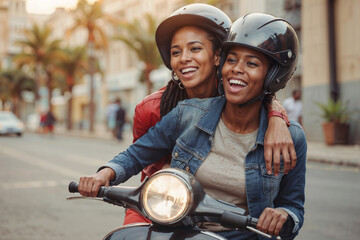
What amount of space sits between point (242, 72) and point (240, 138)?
287 mm

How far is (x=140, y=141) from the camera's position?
2.27m

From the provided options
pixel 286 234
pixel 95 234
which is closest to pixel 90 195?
Answer: pixel 286 234

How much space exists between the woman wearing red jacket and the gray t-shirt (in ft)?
1.50

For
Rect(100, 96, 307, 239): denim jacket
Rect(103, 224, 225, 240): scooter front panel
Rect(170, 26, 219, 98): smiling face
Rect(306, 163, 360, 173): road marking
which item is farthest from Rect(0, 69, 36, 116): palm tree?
Rect(103, 224, 225, 240): scooter front panel

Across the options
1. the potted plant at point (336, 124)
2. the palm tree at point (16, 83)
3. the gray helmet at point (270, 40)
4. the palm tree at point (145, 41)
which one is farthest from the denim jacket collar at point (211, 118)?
the palm tree at point (16, 83)

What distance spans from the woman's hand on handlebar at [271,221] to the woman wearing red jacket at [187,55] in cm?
82

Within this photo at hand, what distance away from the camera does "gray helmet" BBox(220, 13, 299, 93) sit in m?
2.06

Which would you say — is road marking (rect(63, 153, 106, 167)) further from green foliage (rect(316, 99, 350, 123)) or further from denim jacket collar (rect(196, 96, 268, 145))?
denim jacket collar (rect(196, 96, 268, 145))

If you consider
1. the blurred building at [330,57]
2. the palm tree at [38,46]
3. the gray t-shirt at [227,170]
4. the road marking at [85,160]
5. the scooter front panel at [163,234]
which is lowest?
the road marking at [85,160]

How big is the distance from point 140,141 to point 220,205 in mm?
636

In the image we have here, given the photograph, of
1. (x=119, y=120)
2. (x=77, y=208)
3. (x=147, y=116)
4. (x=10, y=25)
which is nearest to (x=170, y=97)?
(x=147, y=116)

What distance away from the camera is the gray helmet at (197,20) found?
8.76ft

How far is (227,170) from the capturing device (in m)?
2.13

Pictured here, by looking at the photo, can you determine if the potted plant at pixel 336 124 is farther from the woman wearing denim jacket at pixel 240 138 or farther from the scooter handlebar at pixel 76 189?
the scooter handlebar at pixel 76 189
